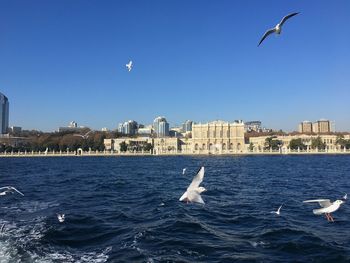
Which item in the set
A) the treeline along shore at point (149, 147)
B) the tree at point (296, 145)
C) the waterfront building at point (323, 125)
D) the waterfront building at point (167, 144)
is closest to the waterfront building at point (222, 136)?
the treeline along shore at point (149, 147)

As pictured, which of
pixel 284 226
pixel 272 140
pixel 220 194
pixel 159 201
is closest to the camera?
pixel 284 226

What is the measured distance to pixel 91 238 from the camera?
33.5 feet

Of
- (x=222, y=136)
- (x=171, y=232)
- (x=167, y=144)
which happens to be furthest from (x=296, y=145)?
(x=171, y=232)

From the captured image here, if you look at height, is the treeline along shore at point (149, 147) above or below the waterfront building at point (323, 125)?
below

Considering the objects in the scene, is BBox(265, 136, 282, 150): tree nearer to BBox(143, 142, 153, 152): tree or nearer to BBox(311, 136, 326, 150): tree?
BBox(311, 136, 326, 150): tree

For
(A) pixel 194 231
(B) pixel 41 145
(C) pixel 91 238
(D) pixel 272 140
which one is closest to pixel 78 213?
(C) pixel 91 238

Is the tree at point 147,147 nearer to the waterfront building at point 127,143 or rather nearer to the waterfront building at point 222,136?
the waterfront building at point 127,143

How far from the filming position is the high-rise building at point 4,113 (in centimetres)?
18025

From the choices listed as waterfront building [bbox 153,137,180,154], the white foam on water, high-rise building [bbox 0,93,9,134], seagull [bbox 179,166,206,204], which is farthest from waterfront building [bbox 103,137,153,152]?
seagull [bbox 179,166,206,204]

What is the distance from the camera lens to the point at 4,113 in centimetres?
18688

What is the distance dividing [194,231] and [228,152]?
402ft

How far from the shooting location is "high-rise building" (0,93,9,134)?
180250 mm

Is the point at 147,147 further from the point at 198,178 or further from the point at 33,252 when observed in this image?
the point at 198,178

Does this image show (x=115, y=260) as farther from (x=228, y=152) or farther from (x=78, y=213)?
(x=228, y=152)
